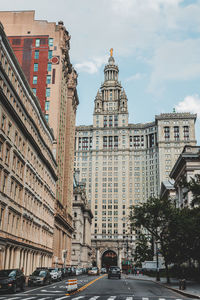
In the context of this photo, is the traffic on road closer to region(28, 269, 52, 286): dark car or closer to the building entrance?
region(28, 269, 52, 286): dark car

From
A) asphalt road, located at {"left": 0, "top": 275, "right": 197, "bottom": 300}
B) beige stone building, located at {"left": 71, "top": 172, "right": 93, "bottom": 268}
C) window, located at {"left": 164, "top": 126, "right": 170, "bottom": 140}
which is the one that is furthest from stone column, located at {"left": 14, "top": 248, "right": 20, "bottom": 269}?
window, located at {"left": 164, "top": 126, "right": 170, "bottom": 140}

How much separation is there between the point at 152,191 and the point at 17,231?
126m

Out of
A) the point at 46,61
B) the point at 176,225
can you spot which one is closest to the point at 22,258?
the point at 176,225

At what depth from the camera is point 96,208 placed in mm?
165125

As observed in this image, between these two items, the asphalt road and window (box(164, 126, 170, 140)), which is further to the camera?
window (box(164, 126, 170, 140))

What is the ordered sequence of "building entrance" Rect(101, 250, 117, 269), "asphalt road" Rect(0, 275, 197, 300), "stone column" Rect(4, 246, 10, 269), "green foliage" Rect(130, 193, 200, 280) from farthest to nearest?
"building entrance" Rect(101, 250, 117, 269) → "green foliage" Rect(130, 193, 200, 280) → "stone column" Rect(4, 246, 10, 269) → "asphalt road" Rect(0, 275, 197, 300)

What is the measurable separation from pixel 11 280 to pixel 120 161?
479ft

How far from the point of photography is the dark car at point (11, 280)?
2586cm

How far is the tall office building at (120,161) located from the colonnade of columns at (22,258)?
103 m

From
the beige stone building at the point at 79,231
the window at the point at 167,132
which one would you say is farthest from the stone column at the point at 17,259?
the window at the point at 167,132

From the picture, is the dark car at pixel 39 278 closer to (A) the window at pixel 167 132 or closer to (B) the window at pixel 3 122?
(B) the window at pixel 3 122

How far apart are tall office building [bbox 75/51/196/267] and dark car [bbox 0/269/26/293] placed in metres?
132

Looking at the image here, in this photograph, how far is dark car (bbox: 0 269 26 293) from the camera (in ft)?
84.8

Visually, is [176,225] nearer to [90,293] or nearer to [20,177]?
[90,293]
